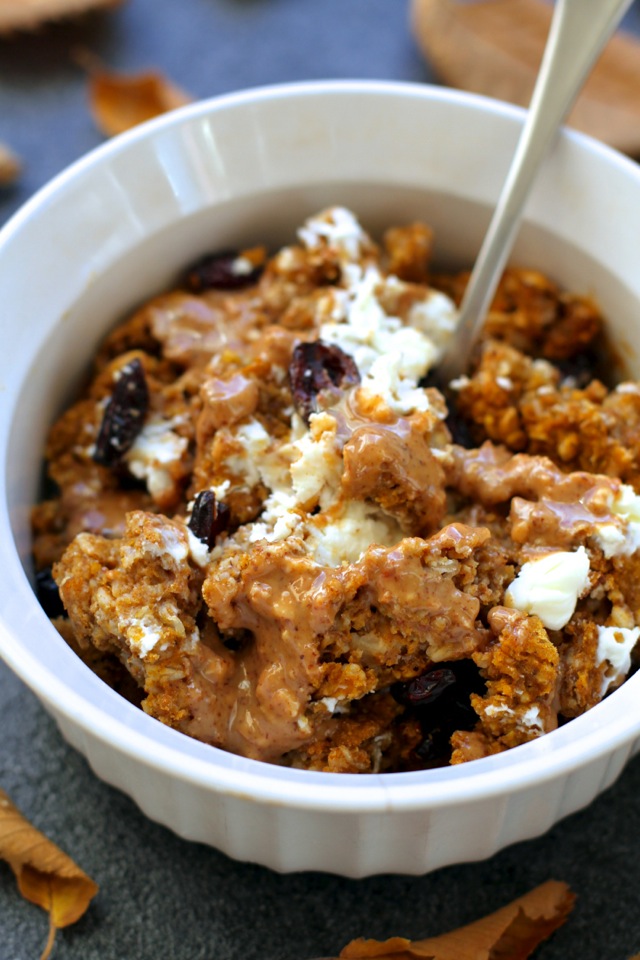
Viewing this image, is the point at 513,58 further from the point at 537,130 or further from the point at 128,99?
the point at 128,99

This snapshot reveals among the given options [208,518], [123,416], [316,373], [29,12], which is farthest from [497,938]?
[29,12]

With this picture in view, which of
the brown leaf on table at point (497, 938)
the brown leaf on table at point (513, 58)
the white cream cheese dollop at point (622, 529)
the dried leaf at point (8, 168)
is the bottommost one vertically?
the dried leaf at point (8, 168)

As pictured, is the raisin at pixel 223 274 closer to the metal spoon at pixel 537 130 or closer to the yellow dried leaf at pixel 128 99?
the metal spoon at pixel 537 130

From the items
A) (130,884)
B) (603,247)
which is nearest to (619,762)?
(130,884)

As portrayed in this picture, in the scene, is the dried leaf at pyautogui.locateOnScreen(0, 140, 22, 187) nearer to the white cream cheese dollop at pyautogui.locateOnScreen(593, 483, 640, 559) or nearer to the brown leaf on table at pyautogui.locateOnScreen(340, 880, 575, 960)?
the white cream cheese dollop at pyautogui.locateOnScreen(593, 483, 640, 559)

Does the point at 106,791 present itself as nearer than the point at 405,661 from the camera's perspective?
No

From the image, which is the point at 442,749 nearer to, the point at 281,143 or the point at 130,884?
the point at 130,884

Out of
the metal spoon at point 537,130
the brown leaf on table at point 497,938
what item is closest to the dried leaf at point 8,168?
the metal spoon at point 537,130
